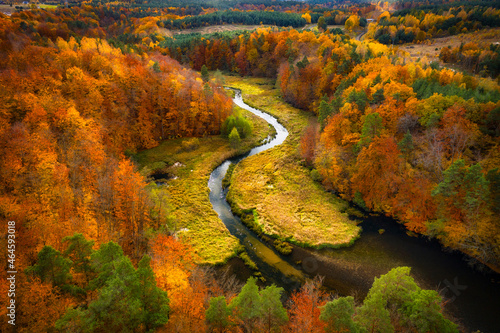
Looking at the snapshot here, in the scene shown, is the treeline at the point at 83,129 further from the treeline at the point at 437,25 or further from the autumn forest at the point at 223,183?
Answer: the treeline at the point at 437,25

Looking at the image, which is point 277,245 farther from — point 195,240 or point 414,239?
point 414,239

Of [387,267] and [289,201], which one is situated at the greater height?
[289,201]

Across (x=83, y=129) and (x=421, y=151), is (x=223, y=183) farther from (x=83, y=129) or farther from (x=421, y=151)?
(x=421, y=151)

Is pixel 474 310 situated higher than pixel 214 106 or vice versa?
pixel 214 106

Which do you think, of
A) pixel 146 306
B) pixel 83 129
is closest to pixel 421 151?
pixel 146 306

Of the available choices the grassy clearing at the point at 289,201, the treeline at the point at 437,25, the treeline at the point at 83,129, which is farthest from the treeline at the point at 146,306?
the treeline at the point at 437,25

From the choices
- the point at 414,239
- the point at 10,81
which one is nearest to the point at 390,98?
the point at 414,239

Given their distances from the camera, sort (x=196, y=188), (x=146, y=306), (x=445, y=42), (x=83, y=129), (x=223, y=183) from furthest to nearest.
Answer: (x=445, y=42) < (x=223, y=183) < (x=196, y=188) < (x=83, y=129) < (x=146, y=306)
